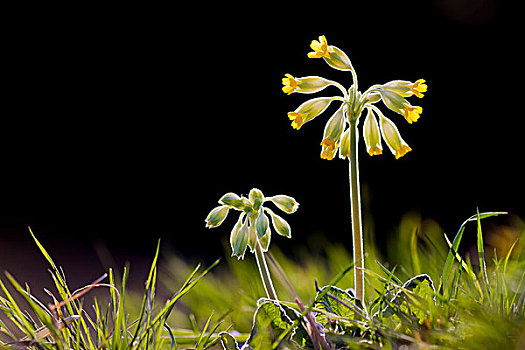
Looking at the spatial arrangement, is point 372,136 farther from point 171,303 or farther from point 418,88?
point 171,303

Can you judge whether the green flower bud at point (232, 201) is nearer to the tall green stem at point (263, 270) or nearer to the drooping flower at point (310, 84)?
the tall green stem at point (263, 270)

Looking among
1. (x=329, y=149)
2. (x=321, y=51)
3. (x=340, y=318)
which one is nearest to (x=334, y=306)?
(x=340, y=318)

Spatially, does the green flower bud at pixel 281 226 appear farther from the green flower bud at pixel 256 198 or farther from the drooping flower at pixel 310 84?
the drooping flower at pixel 310 84

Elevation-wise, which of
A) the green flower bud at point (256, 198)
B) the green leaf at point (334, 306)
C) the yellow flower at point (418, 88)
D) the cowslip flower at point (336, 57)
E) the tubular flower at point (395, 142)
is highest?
the cowslip flower at point (336, 57)

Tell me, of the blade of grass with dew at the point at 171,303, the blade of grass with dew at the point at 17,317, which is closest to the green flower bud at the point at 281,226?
the blade of grass with dew at the point at 171,303

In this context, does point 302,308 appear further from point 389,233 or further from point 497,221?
point 497,221

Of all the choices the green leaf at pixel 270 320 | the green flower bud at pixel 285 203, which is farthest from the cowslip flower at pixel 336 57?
the green leaf at pixel 270 320

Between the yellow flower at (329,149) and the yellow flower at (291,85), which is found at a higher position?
the yellow flower at (291,85)

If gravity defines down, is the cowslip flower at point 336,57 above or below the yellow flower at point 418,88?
above

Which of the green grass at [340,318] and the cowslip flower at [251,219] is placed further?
the cowslip flower at [251,219]

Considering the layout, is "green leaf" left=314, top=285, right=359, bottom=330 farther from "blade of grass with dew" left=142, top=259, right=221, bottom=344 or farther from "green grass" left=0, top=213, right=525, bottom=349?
"blade of grass with dew" left=142, top=259, right=221, bottom=344

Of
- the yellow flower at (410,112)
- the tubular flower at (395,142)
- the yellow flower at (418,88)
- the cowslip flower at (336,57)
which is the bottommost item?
Answer: the tubular flower at (395,142)
